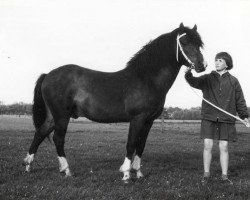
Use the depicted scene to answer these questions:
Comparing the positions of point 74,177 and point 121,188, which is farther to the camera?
point 74,177

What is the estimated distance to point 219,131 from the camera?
6438 mm

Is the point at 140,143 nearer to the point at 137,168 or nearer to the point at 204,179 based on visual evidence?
the point at 137,168

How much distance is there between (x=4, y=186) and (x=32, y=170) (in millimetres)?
1655

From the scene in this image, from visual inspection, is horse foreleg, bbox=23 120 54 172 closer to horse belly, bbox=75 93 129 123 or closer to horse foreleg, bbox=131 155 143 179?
horse belly, bbox=75 93 129 123

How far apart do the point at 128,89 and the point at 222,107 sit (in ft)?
6.02

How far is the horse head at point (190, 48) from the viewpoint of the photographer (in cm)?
597

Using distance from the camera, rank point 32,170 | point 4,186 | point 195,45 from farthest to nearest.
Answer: point 32,170 → point 195,45 → point 4,186

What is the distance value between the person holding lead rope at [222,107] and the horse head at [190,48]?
0.33m

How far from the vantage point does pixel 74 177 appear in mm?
6375

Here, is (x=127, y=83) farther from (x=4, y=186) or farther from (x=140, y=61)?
(x=4, y=186)

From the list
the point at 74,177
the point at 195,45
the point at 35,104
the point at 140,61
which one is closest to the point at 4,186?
the point at 74,177

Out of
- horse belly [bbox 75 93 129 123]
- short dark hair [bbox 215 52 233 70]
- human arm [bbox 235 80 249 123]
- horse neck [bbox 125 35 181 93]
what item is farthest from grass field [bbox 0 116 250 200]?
short dark hair [bbox 215 52 233 70]

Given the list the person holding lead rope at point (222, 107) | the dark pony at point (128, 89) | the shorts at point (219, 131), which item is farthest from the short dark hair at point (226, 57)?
the shorts at point (219, 131)

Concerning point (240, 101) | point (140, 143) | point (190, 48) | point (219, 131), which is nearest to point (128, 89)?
point (140, 143)
